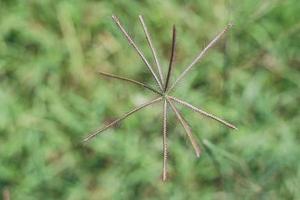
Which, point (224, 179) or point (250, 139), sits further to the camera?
point (250, 139)

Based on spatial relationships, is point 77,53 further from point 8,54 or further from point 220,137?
point 220,137

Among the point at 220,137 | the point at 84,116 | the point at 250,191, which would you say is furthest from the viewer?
the point at 84,116

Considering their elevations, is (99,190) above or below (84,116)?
below

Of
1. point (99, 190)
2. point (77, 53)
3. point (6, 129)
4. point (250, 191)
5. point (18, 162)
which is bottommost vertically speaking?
point (250, 191)

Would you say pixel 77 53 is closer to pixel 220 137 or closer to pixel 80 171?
pixel 80 171

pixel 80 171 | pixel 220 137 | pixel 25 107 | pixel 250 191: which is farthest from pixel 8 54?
pixel 250 191

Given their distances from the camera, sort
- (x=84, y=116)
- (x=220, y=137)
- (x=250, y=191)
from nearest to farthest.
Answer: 1. (x=250, y=191)
2. (x=220, y=137)
3. (x=84, y=116)
